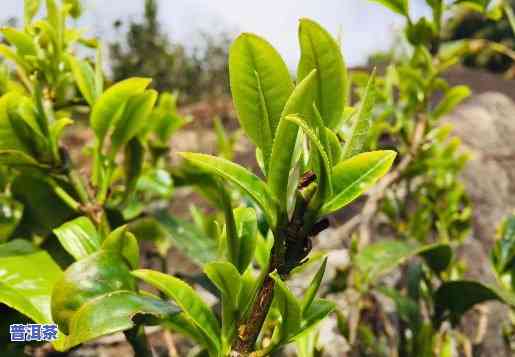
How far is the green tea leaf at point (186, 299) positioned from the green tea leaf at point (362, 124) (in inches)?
8.2

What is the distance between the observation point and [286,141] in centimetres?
47

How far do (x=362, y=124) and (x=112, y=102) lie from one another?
396mm

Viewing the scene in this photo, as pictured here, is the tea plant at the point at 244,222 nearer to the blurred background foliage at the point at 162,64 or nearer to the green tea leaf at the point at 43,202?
the green tea leaf at the point at 43,202

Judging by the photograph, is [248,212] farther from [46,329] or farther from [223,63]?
[223,63]

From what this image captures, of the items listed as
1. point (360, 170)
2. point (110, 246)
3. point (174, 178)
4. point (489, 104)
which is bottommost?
point (489, 104)

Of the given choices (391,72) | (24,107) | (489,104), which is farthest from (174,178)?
(489,104)

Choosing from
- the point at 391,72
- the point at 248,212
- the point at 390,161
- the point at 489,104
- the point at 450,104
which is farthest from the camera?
the point at 489,104

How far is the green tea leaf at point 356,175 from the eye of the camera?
484mm

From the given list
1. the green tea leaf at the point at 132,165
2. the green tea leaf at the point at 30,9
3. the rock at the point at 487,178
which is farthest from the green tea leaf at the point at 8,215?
the rock at the point at 487,178

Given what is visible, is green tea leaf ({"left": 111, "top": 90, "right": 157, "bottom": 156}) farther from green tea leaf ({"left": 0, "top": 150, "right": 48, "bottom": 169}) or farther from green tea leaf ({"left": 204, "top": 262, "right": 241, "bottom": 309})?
green tea leaf ({"left": 204, "top": 262, "right": 241, "bottom": 309})

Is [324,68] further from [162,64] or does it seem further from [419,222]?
[162,64]

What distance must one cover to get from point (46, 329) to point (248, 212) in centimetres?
26

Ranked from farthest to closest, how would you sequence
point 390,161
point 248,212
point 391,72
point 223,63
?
point 223,63 → point 391,72 → point 248,212 → point 390,161

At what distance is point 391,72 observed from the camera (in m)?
1.65
